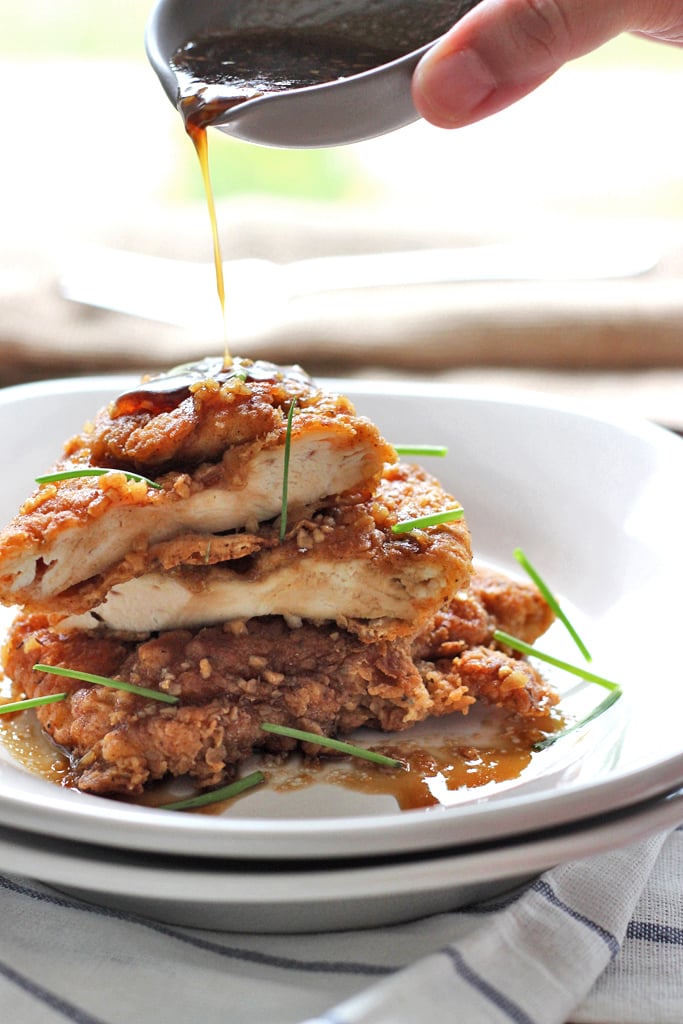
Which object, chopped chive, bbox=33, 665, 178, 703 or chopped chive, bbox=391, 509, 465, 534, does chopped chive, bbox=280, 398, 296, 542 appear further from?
chopped chive, bbox=33, 665, 178, 703

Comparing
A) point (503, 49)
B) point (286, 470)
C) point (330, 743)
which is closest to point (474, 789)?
point (330, 743)

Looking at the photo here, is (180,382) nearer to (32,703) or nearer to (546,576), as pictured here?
(32,703)

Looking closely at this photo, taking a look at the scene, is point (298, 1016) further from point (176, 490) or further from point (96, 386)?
point (96, 386)

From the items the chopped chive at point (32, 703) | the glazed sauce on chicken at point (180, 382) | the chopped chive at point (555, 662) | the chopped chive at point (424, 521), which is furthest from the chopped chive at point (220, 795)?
the glazed sauce on chicken at point (180, 382)

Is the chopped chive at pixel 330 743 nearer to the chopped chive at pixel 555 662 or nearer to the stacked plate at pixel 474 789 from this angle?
the stacked plate at pixel 474 789

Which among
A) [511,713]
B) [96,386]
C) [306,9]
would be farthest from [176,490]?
[96,386]

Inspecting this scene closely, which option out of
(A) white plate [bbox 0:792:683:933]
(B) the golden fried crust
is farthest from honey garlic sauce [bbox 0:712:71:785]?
(A) white plate [bbox 0:792:683:933]
